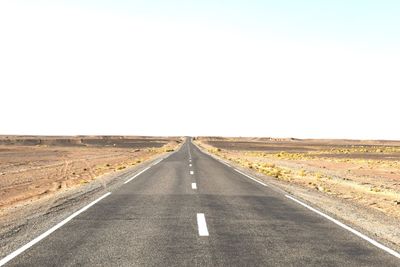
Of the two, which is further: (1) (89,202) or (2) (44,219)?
(1) (89,202)

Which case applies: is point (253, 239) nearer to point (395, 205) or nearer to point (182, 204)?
point (182, 204)

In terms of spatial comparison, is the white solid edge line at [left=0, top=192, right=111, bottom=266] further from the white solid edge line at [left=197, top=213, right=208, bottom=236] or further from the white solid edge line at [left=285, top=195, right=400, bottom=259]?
the white solid edge line at [left=285, top=195, right=400, bottom=259]

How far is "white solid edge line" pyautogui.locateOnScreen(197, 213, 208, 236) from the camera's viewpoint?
9.17 m

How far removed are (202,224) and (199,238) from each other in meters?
1.53

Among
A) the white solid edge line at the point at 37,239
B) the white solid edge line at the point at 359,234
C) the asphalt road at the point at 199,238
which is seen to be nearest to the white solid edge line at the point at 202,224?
the asphalt road at the point at 199,238

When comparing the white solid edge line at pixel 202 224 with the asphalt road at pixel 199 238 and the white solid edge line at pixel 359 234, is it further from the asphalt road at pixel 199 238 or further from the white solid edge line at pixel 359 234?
the white solid edge line at pixel 359 234

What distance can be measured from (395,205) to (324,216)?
599 cm

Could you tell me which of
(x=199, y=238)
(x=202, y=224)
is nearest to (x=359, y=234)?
(x=202, y=224)

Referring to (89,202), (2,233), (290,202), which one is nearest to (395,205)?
(290,202)

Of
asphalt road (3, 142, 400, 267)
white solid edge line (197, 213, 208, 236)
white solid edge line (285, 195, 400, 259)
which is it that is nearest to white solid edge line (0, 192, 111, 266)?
asphalt road (3, 142, 400, 267)

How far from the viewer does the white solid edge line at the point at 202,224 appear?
361 inches

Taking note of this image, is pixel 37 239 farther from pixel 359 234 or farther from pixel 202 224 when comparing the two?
pixel 359 234

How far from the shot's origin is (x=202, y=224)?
398 inches

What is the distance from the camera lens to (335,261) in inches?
283
